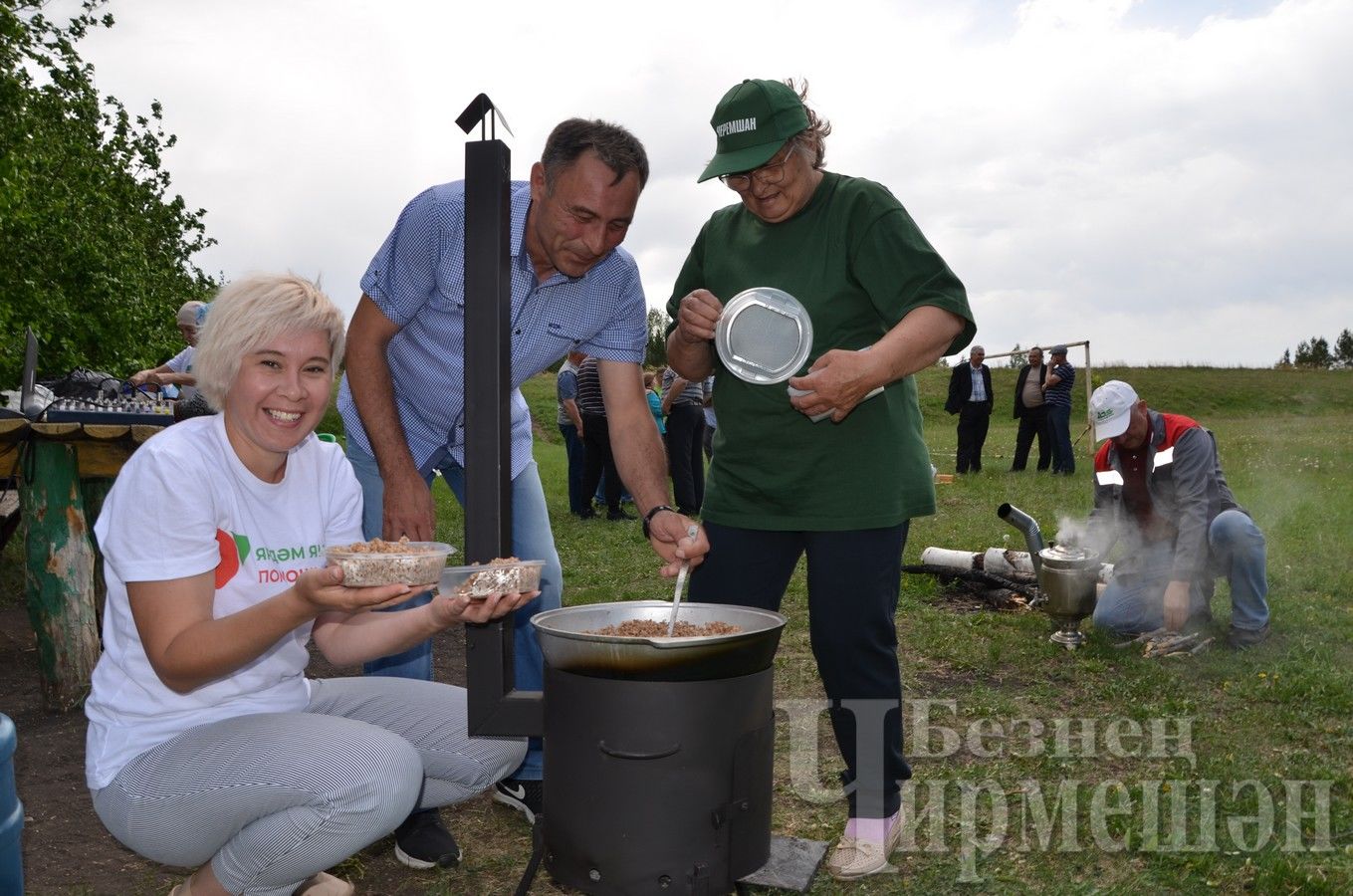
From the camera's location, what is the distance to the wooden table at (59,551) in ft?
14.0

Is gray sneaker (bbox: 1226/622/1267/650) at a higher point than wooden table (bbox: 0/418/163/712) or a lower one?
lower

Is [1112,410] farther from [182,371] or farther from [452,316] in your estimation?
[182,371]

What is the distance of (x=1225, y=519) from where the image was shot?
5.07 metres

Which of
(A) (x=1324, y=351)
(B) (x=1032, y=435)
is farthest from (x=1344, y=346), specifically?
(B) (x=1032, y=435)

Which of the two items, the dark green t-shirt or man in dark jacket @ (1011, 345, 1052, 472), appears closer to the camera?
the dark green t-shirt

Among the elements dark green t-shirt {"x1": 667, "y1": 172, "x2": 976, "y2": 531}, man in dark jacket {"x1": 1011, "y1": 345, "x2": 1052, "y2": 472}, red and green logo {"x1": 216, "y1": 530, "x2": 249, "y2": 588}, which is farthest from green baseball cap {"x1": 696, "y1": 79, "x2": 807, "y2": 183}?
man in dark jacket {"x1": 1011, "y1": 345, "x2": 1052, "y2": 472}

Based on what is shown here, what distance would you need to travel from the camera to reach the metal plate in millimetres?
2580

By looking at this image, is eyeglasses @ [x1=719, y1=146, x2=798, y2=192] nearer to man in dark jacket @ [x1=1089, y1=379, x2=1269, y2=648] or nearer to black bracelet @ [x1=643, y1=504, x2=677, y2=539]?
black bracelet @ [x1=643, y1=504, x2=677, y2=539]

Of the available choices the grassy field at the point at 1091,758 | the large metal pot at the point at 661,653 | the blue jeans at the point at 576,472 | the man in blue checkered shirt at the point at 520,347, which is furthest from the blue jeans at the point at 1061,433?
the large metal pot at the point at 661,653

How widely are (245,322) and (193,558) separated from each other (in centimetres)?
48

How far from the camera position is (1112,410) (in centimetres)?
515

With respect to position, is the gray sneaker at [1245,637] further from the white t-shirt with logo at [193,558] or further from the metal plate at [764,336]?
the white t-shirt with logo at [193,558]

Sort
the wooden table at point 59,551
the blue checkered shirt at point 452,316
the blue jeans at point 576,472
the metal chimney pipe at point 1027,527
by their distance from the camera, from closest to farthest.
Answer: the blue checkered shirt at point 452,316 → the wooden table at point 59,551 → the metal chimney pipe at point 1027,527 → the blue jeans at point 576,472

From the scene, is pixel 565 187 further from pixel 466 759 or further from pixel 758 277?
pixel 466 759
